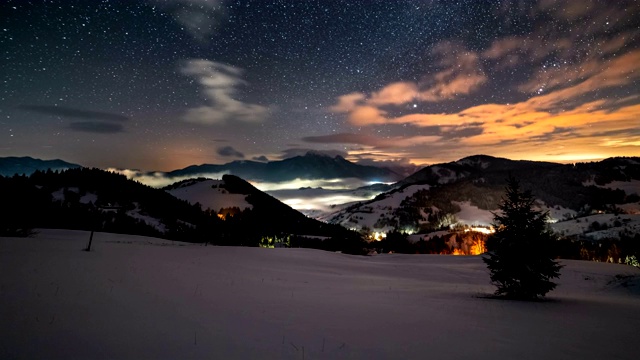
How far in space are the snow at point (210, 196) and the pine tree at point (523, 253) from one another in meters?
143

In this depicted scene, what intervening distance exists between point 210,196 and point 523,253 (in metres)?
163

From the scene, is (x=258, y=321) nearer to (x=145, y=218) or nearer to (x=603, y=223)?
(x=145, y=218)

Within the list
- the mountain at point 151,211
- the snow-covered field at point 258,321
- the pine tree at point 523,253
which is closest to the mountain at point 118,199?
the mountain at point 151,211

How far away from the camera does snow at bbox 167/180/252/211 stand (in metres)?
151

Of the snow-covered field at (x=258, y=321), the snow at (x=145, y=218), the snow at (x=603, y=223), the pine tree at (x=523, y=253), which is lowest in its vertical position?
the snow at (x=145, y=218)

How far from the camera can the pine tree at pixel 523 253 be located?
1228 cm

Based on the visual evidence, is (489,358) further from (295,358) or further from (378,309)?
(378,309)

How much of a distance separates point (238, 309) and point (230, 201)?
6163 inches

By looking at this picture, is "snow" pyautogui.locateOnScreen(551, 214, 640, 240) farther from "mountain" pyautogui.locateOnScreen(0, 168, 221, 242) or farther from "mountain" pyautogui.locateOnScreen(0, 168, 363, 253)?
"mountain" pyautogui.locateOnScreen(0, 168, 221, 242)

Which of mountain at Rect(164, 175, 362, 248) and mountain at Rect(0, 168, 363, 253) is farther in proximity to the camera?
mountain at Rect(164, 175, 362, 248)

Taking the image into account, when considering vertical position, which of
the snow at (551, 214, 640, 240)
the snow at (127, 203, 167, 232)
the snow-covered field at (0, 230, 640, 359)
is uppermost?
the snow at (551, 214, 640, 240)

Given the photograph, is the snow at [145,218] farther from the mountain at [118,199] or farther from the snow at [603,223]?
the snow at [603,223]

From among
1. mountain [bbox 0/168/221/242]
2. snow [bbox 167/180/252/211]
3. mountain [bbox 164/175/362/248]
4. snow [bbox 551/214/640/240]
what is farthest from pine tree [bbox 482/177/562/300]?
snow [bbox 167/180/252/211]

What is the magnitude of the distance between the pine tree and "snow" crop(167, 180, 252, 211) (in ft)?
469
